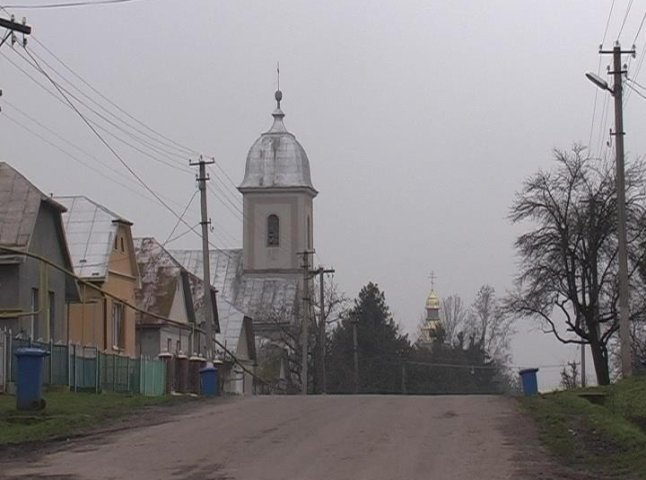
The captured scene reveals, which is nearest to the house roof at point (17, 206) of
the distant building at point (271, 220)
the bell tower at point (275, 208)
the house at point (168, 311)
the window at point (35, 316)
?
the window at point (35, 316)

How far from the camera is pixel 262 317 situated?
86.6 meters

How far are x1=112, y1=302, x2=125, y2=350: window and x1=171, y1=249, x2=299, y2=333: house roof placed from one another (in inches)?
1441

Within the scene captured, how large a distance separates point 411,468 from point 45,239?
2521 cm

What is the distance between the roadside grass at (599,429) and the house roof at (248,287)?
201ft

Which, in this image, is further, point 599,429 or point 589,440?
point 599,429

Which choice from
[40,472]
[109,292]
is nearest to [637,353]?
[109,292]

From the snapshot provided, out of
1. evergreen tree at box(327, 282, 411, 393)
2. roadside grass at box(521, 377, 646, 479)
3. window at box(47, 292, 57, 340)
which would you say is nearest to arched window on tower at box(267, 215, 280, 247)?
evergreen tree at box(327, 282, 411, 393)

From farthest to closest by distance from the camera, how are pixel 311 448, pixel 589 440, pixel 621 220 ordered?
pixel 621 220
pixel 589 440
pixel 311 448

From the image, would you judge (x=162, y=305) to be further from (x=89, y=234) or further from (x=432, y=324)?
(x=432, y=324)

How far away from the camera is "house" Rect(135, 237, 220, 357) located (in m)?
56.8

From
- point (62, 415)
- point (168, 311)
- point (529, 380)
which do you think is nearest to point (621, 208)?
point (529, 380)

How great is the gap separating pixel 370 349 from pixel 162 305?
2996 cm

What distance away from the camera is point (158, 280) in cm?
5862

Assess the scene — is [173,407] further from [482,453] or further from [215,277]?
[215,277]
